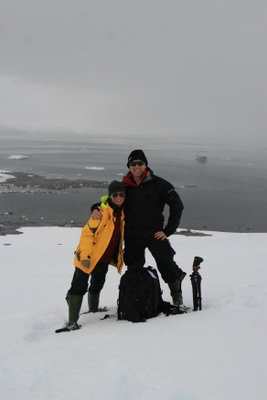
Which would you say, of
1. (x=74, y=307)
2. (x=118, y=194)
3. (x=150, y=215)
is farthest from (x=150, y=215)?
(x=74, y=307)

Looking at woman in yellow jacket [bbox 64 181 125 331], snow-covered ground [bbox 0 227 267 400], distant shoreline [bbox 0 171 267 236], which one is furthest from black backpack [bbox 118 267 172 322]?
distant shoreline [bbox 0 171 267 236]

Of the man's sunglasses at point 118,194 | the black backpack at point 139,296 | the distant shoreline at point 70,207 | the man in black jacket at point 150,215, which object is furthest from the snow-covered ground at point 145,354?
the distant shoreline at point 70,207

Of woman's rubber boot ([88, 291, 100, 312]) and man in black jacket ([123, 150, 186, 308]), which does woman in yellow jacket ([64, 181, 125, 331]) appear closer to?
man in black jacket ([123, 150, 186, 308])

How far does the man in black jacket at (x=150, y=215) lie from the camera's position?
367 cm

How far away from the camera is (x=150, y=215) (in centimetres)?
371

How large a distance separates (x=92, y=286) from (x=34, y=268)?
4952 millimetres

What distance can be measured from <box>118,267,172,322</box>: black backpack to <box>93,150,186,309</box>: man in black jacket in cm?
15

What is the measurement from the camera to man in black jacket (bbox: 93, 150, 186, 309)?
3672mm

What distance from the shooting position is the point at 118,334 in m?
3.03

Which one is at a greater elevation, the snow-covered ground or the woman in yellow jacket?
the woman in yellow jacket

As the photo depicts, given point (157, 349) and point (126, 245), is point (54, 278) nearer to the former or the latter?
point (126, 245)

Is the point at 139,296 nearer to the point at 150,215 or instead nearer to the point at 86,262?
the point at 86,262

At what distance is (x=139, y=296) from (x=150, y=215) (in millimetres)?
874

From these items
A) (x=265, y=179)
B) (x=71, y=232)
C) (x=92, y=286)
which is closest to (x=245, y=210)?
(x=71, y=232)
